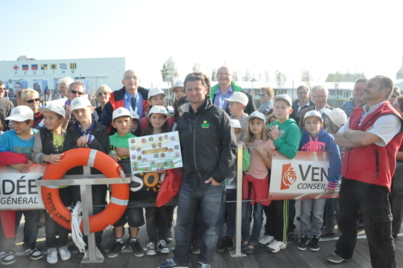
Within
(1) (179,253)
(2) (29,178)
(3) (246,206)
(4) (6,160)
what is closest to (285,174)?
(3) (246,206)

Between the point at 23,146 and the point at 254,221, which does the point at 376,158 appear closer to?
the point at 254,221

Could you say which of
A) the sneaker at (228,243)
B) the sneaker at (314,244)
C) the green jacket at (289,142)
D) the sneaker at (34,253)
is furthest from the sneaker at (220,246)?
the sneaker at (34,253)

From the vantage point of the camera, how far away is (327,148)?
3.34 m

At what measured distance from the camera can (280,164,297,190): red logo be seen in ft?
10.7

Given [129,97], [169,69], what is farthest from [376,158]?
[169,69]

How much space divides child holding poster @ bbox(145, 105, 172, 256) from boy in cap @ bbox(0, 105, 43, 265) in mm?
1173

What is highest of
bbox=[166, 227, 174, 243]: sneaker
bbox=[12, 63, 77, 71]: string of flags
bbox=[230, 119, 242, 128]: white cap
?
bbox=[12, 63, 77, 71]: string of flags

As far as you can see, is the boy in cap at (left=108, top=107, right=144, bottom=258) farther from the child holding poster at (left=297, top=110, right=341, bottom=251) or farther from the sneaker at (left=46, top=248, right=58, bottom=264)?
the child holding poster at (left=297, top=110, right=341, bottom=251)

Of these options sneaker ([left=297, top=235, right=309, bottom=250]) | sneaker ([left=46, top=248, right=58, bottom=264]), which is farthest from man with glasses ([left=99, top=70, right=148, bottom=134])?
sneaker ([left=297, top=235, right=309, bottom=250])

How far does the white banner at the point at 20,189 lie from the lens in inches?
119

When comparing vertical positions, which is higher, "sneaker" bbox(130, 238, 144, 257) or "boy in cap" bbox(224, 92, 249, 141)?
"boy in cap" bbox(224, 92, 249, 141)

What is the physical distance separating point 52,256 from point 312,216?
9.44ft

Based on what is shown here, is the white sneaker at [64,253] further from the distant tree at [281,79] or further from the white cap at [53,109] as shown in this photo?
the distant tree at [281,79]

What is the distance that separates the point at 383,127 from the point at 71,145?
2.96m
